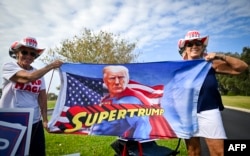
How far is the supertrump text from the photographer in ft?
11.0

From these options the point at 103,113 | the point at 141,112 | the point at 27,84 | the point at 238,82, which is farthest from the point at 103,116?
the point at 238,82

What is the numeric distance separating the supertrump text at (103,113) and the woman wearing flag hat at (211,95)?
0.63 meters

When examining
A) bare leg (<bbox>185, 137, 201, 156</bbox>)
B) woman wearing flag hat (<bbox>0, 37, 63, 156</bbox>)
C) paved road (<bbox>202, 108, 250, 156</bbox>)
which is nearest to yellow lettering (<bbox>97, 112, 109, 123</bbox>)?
woman wearing flag hat (<bbox>0, 37, 63, 156</bbox>)

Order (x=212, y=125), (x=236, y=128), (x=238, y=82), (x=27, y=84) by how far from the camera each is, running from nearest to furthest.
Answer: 1. (x=212, y=125)
2. (x=27, y=84)
3. (x=238, y=82)
4. (x=236, y=128)

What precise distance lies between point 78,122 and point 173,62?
1444 mm

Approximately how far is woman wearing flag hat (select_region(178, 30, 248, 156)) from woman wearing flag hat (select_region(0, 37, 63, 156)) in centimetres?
163

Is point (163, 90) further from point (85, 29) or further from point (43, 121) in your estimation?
point (85, 29)

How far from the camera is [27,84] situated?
2.96 meters

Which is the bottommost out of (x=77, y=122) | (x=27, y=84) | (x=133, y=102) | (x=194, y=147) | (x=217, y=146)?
(x=194, y=147)

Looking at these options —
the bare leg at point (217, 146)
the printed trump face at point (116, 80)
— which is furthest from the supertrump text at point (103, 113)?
the bare leg at point (217, 146)

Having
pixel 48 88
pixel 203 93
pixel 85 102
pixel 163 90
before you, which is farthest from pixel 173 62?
pixel 48 88

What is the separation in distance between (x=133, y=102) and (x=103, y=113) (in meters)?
0.41

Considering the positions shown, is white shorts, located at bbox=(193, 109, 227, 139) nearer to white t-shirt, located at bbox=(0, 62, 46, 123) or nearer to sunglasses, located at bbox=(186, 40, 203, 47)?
sunglasses, located at bbox=(186, 40, 203, 47)

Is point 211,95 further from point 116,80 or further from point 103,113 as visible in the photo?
point 103,113
